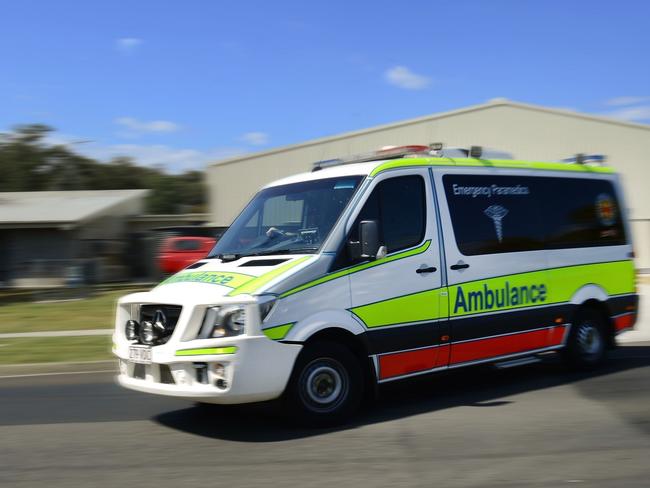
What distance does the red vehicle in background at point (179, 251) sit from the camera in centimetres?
2425

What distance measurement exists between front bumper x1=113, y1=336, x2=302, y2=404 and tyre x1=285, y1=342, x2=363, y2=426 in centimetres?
19

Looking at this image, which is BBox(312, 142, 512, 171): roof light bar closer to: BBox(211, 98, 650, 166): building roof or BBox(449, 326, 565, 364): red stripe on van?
BBox(449, 326, 565, 364): red stripe on van

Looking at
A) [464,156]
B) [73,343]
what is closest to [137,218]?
[73,343]

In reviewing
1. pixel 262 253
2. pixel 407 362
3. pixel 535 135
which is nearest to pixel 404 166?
pixel 262 253

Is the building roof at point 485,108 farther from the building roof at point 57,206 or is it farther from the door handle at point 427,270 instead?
the door handle at point 427,270

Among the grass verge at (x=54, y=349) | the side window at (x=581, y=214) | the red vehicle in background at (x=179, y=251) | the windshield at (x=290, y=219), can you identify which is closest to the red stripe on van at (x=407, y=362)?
the windshield at (x=290, y=219)

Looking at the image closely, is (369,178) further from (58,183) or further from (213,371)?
(58,183)

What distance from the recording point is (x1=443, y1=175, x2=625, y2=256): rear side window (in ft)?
24.3

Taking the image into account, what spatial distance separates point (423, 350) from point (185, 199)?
62.6 m

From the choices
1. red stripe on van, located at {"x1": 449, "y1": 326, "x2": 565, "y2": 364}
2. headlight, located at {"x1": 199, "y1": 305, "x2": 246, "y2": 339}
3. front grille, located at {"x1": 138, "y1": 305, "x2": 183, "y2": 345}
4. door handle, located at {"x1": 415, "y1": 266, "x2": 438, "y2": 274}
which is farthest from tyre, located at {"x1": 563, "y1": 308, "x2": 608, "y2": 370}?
front grille, located at {"x1": 138, "y1": 305, "x2": 183, "y2": 345}

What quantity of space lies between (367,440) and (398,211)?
2.15m

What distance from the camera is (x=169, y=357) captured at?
5.93m

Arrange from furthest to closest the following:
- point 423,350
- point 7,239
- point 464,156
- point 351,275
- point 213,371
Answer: point 7,239
point 464,156
point 423,350
point 351,275
point 213,371

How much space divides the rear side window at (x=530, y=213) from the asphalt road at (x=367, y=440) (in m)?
1.59
